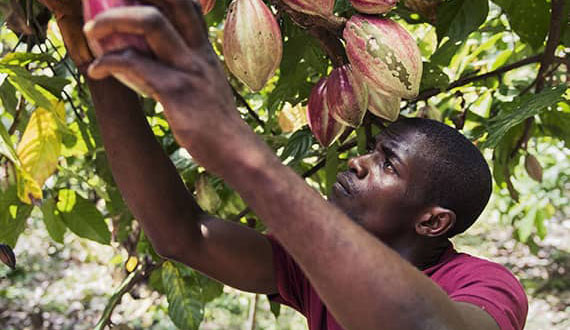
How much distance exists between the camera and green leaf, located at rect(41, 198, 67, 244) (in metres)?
1.84

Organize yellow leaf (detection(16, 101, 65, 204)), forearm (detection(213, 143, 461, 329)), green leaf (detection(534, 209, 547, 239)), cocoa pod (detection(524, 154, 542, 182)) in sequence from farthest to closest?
green leaf (detection(534, 209, 547, 239)) → cocoa pod (detection(524, 154, 542, 182)) → yellow leaf (detection(16, 101, 65, 204)) → forearm (detection(213, 143, 461, 329))

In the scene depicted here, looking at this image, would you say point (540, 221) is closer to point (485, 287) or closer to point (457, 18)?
point (457, 18)

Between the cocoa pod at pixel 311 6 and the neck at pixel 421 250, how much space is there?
1.47 feet

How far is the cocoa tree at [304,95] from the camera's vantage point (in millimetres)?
960

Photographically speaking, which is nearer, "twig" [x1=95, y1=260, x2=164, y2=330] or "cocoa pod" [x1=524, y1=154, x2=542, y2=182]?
"twig" [x1=95, y1=260, x2=164, y2=330]

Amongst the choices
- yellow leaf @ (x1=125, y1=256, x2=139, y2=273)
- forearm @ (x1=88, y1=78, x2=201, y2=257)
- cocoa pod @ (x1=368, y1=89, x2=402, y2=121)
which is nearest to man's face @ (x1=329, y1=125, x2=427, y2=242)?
cocoa pod @ (x1=368, y1=89, x2=402, y2=121)

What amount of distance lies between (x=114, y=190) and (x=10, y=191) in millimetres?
295

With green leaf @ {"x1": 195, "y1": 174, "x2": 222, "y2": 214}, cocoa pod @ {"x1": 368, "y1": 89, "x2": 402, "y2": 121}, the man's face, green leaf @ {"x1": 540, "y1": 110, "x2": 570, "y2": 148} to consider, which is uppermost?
cocoa pod @ {"x1": 368, "y1": 89, "x2": 402, "y2": 121}

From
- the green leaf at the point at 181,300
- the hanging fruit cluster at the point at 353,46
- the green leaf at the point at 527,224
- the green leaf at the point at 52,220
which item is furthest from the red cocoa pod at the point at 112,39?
the green leaf at the point at 527,224

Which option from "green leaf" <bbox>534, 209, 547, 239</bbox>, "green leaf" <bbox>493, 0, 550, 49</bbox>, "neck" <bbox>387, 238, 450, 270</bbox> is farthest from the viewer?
"green leaf" <bbox>534, 209, 547, 239</bbox>

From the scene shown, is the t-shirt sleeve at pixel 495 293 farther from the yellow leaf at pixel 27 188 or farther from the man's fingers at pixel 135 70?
the yellow leaf at pixel 27 188

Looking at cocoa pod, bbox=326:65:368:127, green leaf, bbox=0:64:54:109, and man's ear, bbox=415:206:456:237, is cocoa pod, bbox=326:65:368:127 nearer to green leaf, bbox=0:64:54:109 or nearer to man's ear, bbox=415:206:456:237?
man's ear, bbox=415:206:456:237

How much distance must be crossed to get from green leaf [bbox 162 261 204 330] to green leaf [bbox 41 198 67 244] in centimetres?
30

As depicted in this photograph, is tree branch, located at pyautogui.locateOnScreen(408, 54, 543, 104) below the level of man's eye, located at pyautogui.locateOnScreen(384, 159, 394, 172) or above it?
below
